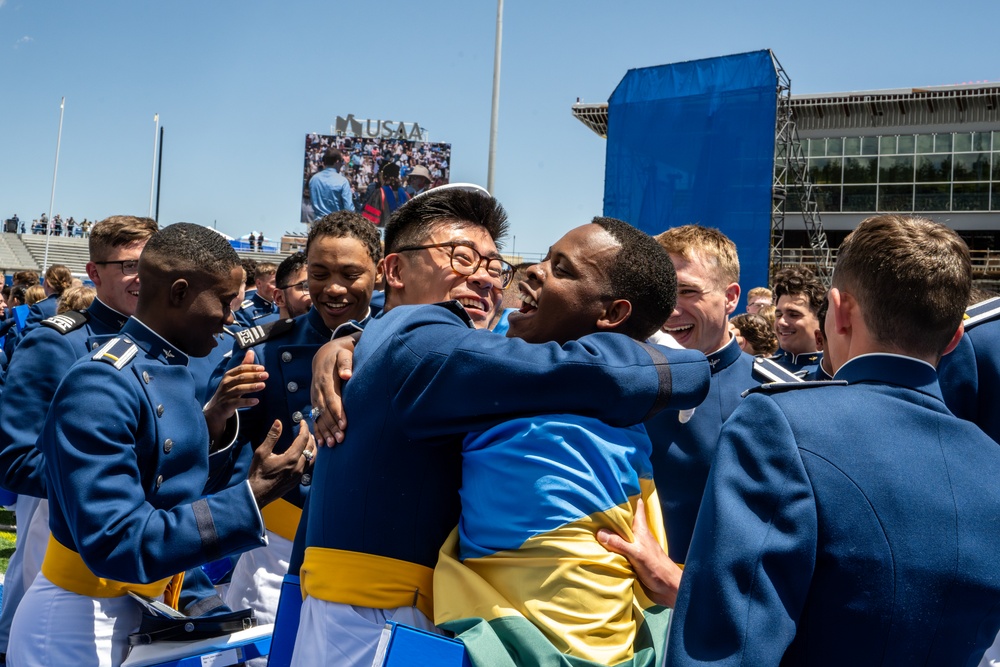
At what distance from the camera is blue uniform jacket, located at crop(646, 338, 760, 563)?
2799mm

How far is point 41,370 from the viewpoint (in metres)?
3.48

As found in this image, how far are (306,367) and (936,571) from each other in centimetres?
261

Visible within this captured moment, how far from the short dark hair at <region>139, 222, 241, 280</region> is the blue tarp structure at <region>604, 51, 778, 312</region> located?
15.8 meters

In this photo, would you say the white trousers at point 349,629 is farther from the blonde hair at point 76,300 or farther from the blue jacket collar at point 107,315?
the blonde hair at point 76,300

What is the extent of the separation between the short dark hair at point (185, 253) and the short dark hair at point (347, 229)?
104cm

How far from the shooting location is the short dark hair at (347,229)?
12.8 feet

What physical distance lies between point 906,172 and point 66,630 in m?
39.3

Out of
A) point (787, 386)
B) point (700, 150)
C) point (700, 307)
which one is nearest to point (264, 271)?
point (700, 307)

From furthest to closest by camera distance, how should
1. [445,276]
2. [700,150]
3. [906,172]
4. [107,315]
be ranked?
[906,172]
[700,150]
[107,315]
[445,276]

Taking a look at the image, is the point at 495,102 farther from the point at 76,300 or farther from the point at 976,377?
the point at 976,377

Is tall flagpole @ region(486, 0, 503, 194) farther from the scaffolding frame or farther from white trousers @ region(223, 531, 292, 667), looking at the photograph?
the scaffolding frame

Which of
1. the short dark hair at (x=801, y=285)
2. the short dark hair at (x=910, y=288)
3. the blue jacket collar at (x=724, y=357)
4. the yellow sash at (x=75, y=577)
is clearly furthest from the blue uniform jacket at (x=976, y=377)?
the short dark hair at (x=801, y=285)

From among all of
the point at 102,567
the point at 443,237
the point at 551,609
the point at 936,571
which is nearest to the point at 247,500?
the point at 102,567

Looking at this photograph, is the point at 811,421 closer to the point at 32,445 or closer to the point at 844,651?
the point at 844,651
